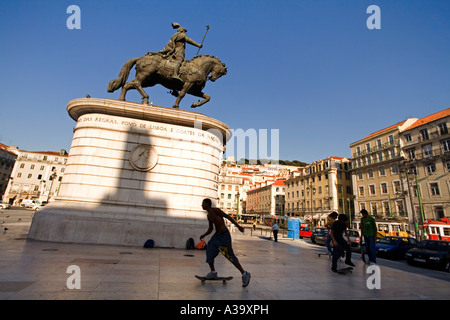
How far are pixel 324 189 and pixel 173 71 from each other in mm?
53034

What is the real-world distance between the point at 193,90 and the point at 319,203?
52591 millimetres

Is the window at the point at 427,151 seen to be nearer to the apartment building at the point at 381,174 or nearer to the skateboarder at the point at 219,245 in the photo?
the apartment building at the point at 381,174

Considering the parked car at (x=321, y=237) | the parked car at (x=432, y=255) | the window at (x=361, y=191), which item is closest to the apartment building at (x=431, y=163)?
the window at (x=361, y=191)

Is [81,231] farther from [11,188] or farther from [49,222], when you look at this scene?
[11,188]

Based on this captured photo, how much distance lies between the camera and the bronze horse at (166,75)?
13.0 m

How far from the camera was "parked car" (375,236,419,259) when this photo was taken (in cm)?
1500

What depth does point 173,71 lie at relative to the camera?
43.5 ft

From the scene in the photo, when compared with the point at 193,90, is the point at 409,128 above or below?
above

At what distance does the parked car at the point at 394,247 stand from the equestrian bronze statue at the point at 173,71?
576 inches

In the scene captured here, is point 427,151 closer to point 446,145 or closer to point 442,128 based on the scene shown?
point 446,145

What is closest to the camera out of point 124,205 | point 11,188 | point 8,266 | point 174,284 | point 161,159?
point 174,284

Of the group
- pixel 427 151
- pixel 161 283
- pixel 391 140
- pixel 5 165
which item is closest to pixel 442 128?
pixel 427 151

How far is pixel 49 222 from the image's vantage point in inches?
406
